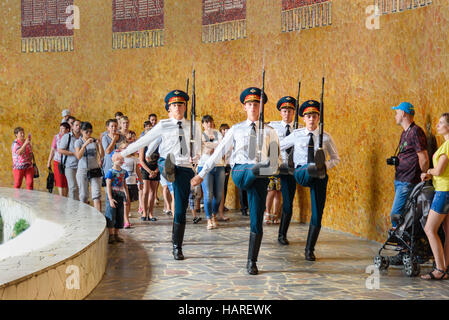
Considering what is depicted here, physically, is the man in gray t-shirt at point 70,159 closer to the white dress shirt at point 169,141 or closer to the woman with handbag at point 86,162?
the woman with handbag at point 86,162

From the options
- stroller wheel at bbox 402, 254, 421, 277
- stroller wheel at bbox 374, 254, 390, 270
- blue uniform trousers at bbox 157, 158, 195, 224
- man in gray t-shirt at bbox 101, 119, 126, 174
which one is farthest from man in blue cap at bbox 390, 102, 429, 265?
man in gray t-shirt at bbox 101, 119, 126, 174

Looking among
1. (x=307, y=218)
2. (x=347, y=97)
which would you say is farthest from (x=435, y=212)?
(x=307, y=218)

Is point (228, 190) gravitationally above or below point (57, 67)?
below

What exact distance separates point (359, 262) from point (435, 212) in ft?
3.95

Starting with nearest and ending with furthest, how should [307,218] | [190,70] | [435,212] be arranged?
[435,212] → [307,218] → [190,70]

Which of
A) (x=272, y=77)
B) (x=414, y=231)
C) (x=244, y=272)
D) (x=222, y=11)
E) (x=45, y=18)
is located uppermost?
(x=45, y=18)

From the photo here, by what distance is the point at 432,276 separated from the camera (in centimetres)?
502

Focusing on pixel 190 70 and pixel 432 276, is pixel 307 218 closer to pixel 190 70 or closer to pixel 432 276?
pixel 432 276

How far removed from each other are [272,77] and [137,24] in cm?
431

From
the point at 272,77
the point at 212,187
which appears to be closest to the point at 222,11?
the point at 272,77

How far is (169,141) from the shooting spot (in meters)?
5.84

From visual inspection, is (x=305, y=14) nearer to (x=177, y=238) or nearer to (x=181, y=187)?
(x=181, y=187)

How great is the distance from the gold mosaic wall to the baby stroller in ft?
3.94

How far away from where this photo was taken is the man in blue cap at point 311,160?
5832mm
